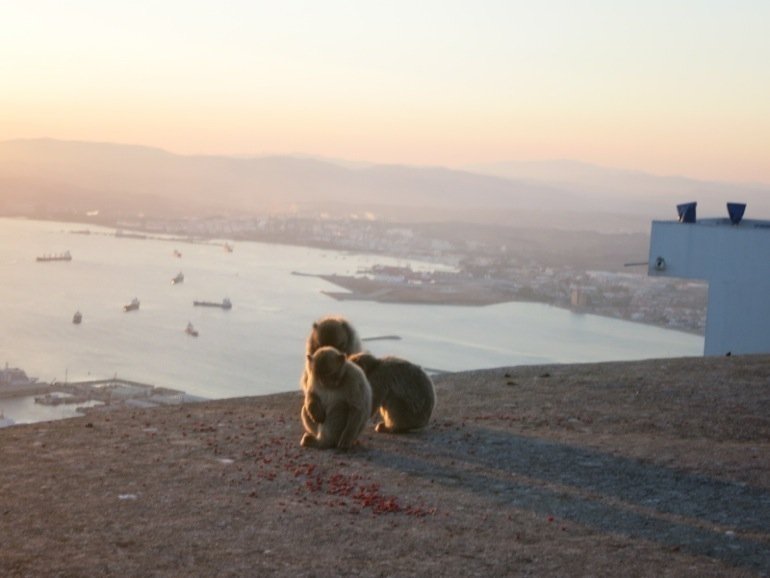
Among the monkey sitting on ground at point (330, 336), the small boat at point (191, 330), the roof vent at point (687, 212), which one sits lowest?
the small boat at point (191, 330)

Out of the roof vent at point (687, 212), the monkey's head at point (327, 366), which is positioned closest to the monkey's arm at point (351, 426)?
the monkey's head at point (327, 366)

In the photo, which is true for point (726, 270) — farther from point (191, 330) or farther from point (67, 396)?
point (191, 330)

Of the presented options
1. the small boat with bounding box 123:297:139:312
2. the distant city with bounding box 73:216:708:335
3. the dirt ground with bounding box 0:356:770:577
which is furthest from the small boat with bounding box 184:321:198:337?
the dirt ground with bounding box 0:356:770:577

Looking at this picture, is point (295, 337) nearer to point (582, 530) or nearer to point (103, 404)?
point (103, 404)

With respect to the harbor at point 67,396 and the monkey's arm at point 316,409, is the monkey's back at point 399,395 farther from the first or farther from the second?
the harbor at point 67,396

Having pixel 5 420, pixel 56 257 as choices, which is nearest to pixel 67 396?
pixel 5 420

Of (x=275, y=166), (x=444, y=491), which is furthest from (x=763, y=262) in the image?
(x=275, y=166)

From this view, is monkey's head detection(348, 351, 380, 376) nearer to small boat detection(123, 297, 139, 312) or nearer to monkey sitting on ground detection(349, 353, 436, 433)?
monkey sitting on ground detection(349, 353, 436, 433)
